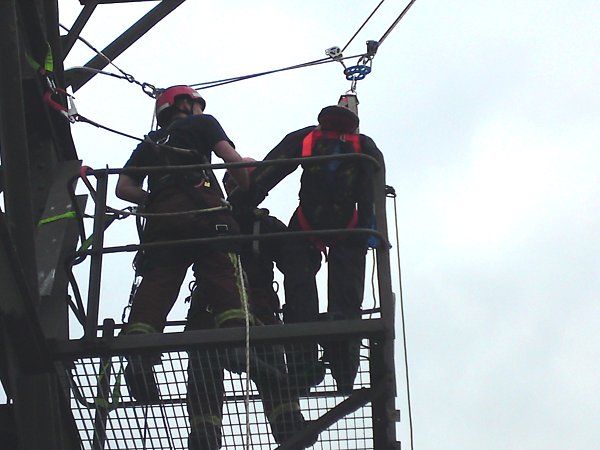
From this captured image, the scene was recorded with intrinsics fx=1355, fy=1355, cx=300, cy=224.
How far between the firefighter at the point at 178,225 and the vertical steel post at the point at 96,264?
25 centimetres

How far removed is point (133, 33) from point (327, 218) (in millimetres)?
2226

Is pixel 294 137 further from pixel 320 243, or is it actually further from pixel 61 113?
pixel 61 113

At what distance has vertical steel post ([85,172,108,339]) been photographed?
680 cm

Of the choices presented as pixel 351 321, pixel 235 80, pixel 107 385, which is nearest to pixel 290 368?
pixel 351 321

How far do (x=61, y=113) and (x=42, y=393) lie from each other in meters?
1.70

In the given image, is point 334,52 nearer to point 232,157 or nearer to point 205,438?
point 232,157

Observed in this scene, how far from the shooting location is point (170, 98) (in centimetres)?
818

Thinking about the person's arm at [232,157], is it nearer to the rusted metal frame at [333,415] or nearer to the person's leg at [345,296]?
the person's leg at [345,296]

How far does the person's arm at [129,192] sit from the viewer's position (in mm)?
7652

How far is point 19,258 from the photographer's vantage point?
6645mm

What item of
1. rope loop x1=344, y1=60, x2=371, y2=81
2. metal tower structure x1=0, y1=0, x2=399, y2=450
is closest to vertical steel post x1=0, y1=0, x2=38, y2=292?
metal tower structure x1=0, y1=0, x2=399, y2=450

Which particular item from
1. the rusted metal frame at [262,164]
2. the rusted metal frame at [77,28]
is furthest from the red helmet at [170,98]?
the rusted metal frame at [262,164]

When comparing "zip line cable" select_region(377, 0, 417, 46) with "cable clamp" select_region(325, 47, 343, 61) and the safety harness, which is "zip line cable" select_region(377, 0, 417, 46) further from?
the safety harness

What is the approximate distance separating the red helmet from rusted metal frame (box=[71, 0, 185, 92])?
0.82 metres
